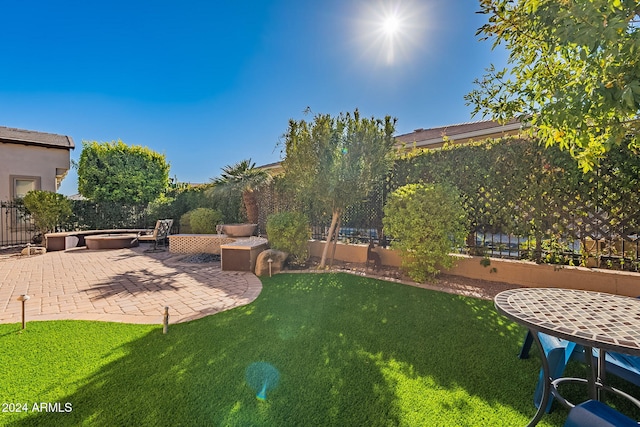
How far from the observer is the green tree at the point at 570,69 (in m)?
2.36

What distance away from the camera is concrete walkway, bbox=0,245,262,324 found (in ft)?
15.2

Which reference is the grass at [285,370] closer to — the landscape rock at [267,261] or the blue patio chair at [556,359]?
the blue patio chair at [556,359]

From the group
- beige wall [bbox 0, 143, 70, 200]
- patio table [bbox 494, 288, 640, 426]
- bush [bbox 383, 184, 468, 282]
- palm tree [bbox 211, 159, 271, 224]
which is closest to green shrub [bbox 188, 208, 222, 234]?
palm tree [bbox 211, 159, 271, 224]

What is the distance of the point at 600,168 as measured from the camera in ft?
16.5

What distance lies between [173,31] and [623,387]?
42.8 ft

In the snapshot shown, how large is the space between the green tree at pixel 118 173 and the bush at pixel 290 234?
11171 mm

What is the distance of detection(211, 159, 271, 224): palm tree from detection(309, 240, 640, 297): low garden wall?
676cm

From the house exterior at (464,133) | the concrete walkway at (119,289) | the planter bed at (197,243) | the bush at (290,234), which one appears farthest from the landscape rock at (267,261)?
the house exterior at (464,133)

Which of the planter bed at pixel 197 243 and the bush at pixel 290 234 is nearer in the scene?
the bush at pixel 290 234

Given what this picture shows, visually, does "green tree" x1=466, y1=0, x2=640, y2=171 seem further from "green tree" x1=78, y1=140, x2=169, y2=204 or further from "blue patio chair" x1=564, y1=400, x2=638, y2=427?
"green tree" x1=78, y1=140, x2=169, y2=204

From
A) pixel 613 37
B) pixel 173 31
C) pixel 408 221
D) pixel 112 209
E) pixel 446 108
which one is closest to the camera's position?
pixel 613 37

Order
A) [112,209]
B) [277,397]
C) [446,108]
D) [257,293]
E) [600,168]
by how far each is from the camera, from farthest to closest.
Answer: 1. [112,209]
2. [446,108]
3. [257,293]
4. [600,168]
5. [277,397]

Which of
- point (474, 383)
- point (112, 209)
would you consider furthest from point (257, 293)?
point (112, 209)

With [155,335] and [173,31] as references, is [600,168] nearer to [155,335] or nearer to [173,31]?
[155,335]
